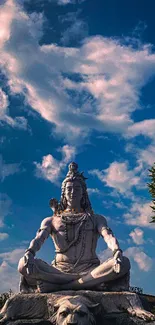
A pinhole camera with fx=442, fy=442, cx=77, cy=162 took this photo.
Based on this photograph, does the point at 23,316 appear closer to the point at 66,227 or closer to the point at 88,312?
the point at 88,312

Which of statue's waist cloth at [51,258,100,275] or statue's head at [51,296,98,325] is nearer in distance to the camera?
statue's head at [51,296,98,325]

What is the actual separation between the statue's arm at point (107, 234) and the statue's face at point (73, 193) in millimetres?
626

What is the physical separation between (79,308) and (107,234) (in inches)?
95.1

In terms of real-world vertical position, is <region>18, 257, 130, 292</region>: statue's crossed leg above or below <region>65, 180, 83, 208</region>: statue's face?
below

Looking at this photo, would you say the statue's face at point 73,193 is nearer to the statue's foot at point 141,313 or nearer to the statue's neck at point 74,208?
the statue's neck at point 74,208

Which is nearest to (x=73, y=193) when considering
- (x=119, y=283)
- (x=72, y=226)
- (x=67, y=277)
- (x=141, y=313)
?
(x=72, y=226)

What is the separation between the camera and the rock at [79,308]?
7.00 m

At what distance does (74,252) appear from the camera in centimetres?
897

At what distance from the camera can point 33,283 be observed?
813 cm

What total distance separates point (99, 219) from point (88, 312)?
9.21ft

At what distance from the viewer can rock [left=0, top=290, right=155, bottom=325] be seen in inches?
276

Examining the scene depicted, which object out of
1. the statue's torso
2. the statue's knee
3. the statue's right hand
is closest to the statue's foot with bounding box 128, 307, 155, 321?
the statue's torso

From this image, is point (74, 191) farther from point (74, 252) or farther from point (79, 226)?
point (74, 252)

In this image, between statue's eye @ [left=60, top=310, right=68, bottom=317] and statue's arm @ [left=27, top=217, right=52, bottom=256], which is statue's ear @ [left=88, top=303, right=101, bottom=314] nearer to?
statue's eye @ [left=60, top=310, right=68, bottom=317]
